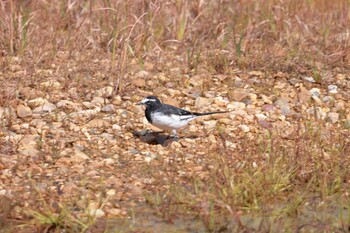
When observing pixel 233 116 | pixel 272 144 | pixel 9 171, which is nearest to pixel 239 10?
pixel 233 116

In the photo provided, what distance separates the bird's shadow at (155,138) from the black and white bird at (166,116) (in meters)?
0.10

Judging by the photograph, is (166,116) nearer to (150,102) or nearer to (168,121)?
(168,121)

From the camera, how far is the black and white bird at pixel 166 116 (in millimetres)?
7043

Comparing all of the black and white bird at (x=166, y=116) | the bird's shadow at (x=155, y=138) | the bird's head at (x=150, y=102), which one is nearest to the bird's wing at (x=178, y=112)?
the black and white bird at (x=166, y=116)

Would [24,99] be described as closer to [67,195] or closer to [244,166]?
[67,195]

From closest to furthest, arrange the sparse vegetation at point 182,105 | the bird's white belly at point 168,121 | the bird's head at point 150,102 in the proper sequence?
1. the sparse vegetation at point 182,105
2. the bird's white belly at point 168,121
3. the bird's head at point 150,102

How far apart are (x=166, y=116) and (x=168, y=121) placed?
48 mm

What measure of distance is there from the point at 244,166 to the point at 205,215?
2.68 feet

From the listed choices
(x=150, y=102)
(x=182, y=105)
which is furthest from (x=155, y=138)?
(x=182, y=105)

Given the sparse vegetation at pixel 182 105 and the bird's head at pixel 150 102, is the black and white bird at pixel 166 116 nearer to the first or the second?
the bird's head at pixel 150 102

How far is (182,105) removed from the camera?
7.99m

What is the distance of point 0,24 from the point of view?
880cm

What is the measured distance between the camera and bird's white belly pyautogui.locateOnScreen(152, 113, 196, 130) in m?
7.03

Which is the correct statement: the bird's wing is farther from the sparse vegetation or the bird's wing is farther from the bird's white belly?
the sparse vegetation
